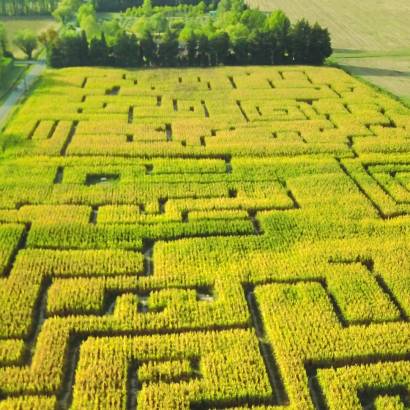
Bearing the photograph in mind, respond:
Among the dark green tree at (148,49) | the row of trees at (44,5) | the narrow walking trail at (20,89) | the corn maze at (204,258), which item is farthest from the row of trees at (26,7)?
the corn maze at (204,258)

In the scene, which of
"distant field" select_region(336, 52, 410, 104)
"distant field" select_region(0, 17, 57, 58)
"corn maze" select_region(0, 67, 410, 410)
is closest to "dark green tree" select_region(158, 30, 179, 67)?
"corn maze" select_region(0, 67, 410, 410)

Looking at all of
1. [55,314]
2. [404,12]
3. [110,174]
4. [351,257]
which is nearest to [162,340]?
[55,314]

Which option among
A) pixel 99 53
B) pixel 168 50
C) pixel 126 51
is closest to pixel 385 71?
pixel 168 50

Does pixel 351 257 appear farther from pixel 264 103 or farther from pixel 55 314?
pixel 264 103

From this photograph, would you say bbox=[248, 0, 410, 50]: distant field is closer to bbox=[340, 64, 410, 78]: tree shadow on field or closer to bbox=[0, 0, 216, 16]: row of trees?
bbox=[340, 64, 410, 78]: tree shadow on field

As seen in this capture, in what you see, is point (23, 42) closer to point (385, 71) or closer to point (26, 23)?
point (26, 23)

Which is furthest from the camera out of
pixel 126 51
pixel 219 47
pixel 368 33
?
pixel 368 33
